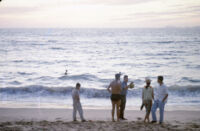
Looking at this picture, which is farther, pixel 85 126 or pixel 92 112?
pixel 92 112

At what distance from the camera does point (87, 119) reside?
10070 millimetres

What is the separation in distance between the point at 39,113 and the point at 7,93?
6239 mm

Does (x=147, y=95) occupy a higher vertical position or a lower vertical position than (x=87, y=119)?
higher

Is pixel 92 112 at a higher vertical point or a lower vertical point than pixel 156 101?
lower

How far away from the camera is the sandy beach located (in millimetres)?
7884

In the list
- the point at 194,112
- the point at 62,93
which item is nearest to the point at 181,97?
the point at 194,112

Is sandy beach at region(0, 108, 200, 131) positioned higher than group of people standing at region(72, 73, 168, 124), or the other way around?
group of people standing at region(72, 73, 168, 124)

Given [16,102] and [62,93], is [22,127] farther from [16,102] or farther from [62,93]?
[62,93]

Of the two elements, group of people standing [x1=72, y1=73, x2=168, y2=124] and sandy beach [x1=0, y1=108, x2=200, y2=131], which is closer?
sandy beach [x1=0, y1=108, x2=200, y2=131]

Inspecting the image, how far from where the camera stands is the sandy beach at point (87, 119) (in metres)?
7.88

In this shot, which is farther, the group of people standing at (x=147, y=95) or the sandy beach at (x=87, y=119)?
the group of people standing at (x=147, y=95)

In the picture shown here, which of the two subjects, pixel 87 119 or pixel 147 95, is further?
pixel 87 119

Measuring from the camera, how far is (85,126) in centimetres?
812

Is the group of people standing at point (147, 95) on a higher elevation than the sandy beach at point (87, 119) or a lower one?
higher
